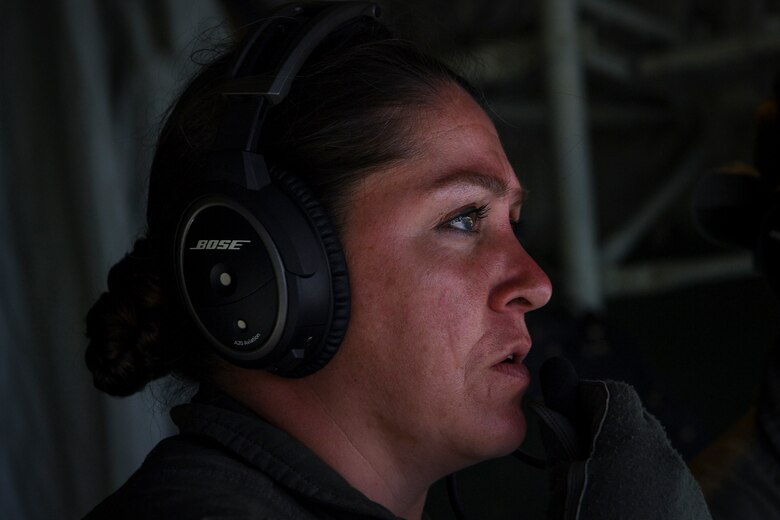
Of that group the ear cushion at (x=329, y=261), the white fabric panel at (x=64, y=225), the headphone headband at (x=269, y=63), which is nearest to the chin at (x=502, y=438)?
the ear cushion at (x=329, y=261)

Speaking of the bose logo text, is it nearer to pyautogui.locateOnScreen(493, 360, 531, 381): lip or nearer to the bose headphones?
the bose headphones

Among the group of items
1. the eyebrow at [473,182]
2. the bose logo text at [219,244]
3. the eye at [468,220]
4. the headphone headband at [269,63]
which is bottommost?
the eye at [468,220]

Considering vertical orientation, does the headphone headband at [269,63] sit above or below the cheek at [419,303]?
above

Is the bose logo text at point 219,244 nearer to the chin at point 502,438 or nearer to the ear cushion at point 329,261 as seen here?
the ear cushion at point 329,261

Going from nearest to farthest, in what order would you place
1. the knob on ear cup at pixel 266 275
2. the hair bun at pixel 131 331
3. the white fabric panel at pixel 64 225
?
1. the knob on ear cup at pixel 266 275
2. the hair bun at pixel 131 331
3. the white fabric panel at pixel 64 225

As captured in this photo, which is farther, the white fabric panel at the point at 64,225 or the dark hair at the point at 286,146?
the white fabric panel at the point at 64,225

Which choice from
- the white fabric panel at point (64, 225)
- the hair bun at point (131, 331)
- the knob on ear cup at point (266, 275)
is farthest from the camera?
the white fabric panel at point (64, 225)

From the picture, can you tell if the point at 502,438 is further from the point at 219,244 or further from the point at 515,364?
the point at 219,244

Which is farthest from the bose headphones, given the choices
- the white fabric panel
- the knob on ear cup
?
the white fabric panel

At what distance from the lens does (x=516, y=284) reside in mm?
621

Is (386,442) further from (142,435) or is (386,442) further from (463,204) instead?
(142,435)

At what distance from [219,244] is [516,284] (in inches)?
8.2

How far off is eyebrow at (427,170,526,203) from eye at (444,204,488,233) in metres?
0.02

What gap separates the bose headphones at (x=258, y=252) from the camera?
0.56 meters
